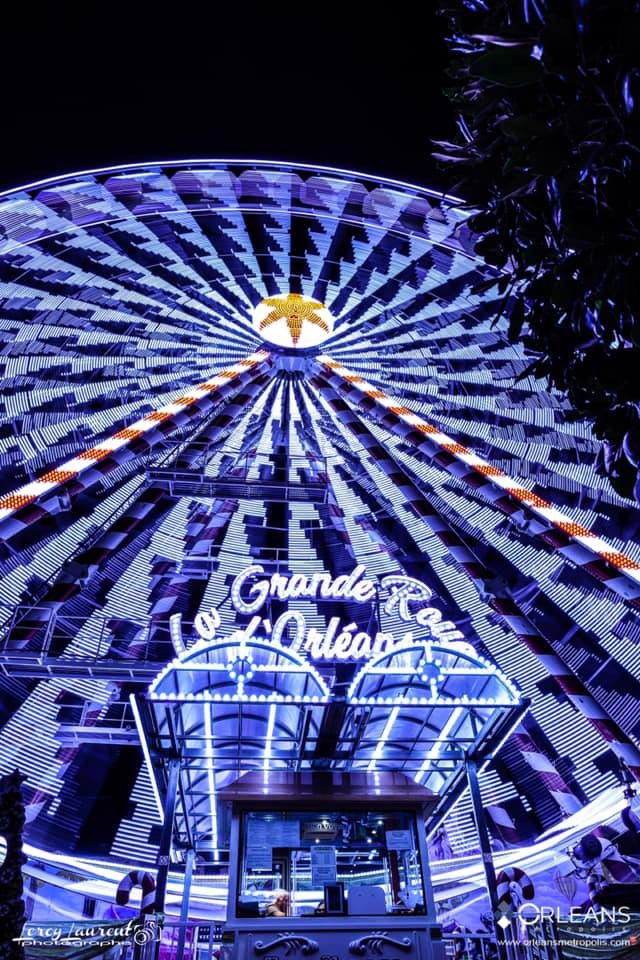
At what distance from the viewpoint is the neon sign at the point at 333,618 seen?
12.7 m

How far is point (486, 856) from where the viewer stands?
10.9 meters

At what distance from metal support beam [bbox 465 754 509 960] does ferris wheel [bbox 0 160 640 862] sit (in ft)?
7.38

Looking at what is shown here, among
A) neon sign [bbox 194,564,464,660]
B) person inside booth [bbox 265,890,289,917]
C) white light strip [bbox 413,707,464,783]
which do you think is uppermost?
neon sign [bbox 194,564,464,660]

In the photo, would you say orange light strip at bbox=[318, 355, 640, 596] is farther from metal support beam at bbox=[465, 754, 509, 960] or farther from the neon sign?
metal support beam at bbox=[465, 754, 509, 960]

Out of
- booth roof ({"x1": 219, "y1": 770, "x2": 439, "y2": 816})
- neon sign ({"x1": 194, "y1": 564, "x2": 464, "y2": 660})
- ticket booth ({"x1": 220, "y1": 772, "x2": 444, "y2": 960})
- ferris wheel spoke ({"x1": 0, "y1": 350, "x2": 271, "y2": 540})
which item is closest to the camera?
ticket booth ({"x1": 220, "y1": 772, "x2": 444, "y2": 960})

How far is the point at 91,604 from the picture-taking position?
16.6 metres

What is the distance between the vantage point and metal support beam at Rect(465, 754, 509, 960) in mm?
8938

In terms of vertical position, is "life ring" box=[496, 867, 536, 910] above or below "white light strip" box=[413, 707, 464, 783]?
below

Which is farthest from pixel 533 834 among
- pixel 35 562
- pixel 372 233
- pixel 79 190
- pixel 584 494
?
pixel 79 190

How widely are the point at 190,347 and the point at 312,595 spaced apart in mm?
6248

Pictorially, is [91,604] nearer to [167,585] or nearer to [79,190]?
[167,585]

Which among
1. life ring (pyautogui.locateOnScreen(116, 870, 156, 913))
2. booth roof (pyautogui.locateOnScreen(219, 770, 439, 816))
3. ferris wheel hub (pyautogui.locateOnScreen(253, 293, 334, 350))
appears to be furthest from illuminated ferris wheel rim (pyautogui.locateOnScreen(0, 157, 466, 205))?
life ring (pyautogui.locateOnScreen(116, 870, 156, 913))

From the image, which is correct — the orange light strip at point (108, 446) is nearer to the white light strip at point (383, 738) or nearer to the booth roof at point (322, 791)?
the booth roof at point (322, 791)
